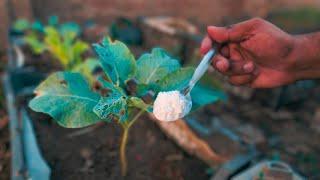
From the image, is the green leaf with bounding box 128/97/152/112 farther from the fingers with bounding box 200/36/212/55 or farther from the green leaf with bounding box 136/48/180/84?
the fingers with bounding box 200/36/212/55

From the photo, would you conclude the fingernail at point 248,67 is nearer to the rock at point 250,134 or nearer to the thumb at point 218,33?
the thumb at point 218,33

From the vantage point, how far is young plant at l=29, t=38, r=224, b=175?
0.99 meters

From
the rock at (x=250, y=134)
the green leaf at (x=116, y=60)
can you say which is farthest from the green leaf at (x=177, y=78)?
the rock at (x=250, y=134)

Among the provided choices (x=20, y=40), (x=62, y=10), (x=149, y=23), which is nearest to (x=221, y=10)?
(x=149, y=23)

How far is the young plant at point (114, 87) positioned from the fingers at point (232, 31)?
8.6 inches

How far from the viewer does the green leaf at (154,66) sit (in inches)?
43.3

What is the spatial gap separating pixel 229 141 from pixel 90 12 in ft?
8.56

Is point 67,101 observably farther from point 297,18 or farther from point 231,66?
point 297,18

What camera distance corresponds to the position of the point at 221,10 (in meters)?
4.19

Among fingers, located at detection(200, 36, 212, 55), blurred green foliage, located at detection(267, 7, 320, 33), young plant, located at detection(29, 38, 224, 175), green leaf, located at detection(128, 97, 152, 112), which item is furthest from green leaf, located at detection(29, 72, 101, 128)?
blurred green foliage, located at detection(267, 7, 320, 33)

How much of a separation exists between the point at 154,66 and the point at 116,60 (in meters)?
0.12

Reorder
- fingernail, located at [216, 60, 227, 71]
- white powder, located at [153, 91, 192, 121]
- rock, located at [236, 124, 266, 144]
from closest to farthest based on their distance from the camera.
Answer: white powder, located at [153, 91, 192, 121], fingernail, located at [216, 60, 227, 71], rock, located at [236, 124, 266, 144]

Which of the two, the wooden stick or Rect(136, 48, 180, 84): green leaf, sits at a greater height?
Rect(136, 48, 180, 84): green leaf

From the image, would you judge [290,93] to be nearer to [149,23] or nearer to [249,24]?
[149,23]
